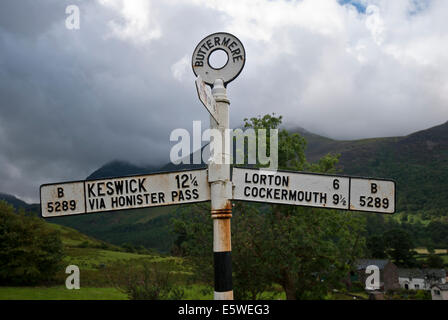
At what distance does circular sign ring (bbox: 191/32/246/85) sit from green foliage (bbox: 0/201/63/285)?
36.4m

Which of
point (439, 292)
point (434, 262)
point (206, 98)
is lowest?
point (439, 292)

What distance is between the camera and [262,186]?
3414mm

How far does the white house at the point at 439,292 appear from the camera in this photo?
221ft

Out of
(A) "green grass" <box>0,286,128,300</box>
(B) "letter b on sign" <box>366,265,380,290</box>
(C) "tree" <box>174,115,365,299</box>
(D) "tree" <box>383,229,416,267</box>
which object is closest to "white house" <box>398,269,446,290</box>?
(D) "tree" <box>383,229,416,267</box>

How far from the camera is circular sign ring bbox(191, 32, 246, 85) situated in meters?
3.51

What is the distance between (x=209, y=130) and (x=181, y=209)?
693 inches

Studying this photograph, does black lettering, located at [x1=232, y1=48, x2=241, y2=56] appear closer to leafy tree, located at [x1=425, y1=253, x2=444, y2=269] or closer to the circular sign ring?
the circular sign ring

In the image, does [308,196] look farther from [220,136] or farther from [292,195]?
[220,136]

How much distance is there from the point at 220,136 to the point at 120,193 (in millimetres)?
1065

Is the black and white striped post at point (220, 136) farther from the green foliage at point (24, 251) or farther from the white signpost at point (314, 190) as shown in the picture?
the green foliage at point (24, 251)

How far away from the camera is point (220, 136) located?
329 cm

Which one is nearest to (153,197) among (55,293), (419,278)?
(55,293)

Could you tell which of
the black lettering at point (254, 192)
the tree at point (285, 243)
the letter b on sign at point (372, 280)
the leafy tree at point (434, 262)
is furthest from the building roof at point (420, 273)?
the black lettering at point (254, 192)
